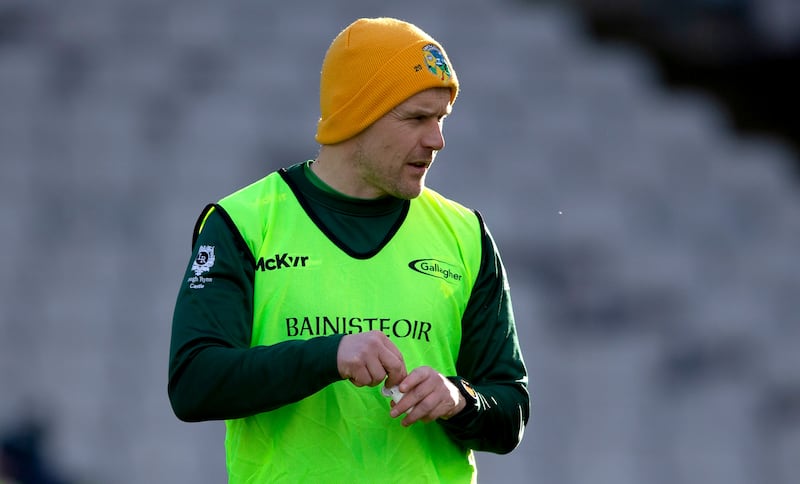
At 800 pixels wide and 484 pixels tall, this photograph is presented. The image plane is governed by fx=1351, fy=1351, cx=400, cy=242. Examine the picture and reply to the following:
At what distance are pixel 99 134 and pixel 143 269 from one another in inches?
32.0

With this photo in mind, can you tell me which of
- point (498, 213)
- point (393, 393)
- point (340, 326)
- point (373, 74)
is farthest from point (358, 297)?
point (498, 213)

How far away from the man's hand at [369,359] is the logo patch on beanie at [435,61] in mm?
518

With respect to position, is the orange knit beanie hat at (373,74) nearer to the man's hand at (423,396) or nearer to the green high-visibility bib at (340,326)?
the green high-visibility bib at (340,326)

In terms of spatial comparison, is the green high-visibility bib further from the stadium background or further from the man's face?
the stadium background

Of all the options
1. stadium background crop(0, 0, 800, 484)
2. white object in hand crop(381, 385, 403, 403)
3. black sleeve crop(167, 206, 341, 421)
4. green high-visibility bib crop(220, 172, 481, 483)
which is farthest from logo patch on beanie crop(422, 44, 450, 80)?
stadium background crop(0, 0, 800, 484)

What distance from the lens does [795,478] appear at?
7230mm

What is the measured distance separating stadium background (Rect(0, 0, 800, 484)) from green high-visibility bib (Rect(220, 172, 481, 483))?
4.17 m

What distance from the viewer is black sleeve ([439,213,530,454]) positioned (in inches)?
93.0

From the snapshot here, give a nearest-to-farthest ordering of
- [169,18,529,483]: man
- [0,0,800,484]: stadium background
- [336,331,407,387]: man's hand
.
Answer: [336,331,407,387]: man's hand
[169,18,529,483]: man
[0,0,800,484]: stadium background

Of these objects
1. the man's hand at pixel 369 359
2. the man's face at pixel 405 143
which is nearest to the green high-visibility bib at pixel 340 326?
the man's face at pixel 405 143

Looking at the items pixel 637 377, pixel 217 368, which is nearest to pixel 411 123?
pixel 217 368

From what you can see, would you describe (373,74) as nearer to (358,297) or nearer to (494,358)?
(358,297)

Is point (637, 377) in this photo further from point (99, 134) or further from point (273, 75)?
point (99, 134)

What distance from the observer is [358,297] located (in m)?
2.35
